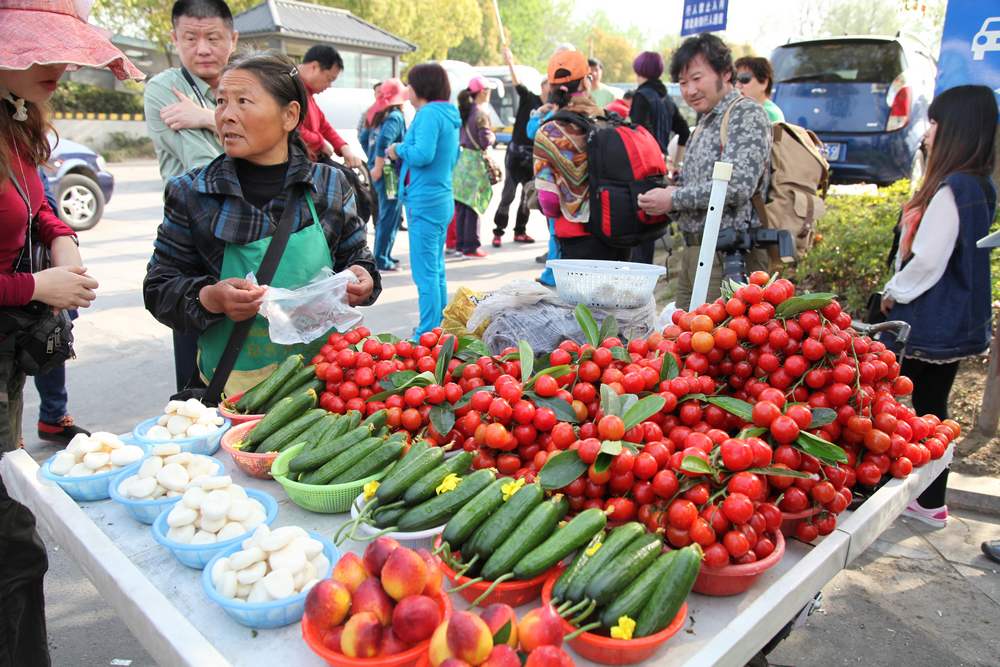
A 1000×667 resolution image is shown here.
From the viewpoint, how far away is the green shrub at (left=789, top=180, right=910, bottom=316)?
5.80 metres

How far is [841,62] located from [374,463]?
973 centimetres

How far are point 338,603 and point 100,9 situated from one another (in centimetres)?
2850

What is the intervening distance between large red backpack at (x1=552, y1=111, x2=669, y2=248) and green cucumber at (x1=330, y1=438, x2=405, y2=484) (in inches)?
104

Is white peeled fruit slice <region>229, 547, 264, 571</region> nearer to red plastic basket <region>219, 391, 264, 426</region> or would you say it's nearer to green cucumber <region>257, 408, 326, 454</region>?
green cucumber <region>257, 408, 326, 454</region>

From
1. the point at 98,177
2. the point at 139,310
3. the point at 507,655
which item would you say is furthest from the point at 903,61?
the point at 98,177

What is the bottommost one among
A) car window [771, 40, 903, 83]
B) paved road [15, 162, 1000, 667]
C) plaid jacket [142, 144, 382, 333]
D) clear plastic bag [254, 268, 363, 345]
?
paved road [15, 162, 1000, 667]

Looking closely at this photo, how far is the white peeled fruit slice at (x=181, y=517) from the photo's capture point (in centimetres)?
167

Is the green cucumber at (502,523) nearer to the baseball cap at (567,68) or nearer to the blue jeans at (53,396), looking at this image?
the baseball cap at (567,68)

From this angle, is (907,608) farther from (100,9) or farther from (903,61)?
(100,9)

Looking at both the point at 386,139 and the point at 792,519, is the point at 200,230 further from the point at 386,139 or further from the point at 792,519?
the point at 386,139

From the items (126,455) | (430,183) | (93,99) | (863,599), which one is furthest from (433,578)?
(93,99)

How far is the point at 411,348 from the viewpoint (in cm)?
247

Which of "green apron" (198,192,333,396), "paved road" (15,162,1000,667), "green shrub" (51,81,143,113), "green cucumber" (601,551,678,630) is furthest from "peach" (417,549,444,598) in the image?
"green shrub" (51,81,143,113)

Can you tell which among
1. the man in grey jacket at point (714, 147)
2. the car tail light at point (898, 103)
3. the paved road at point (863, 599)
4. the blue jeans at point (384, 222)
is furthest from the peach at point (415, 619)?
the car tail light at point (898, 103)
